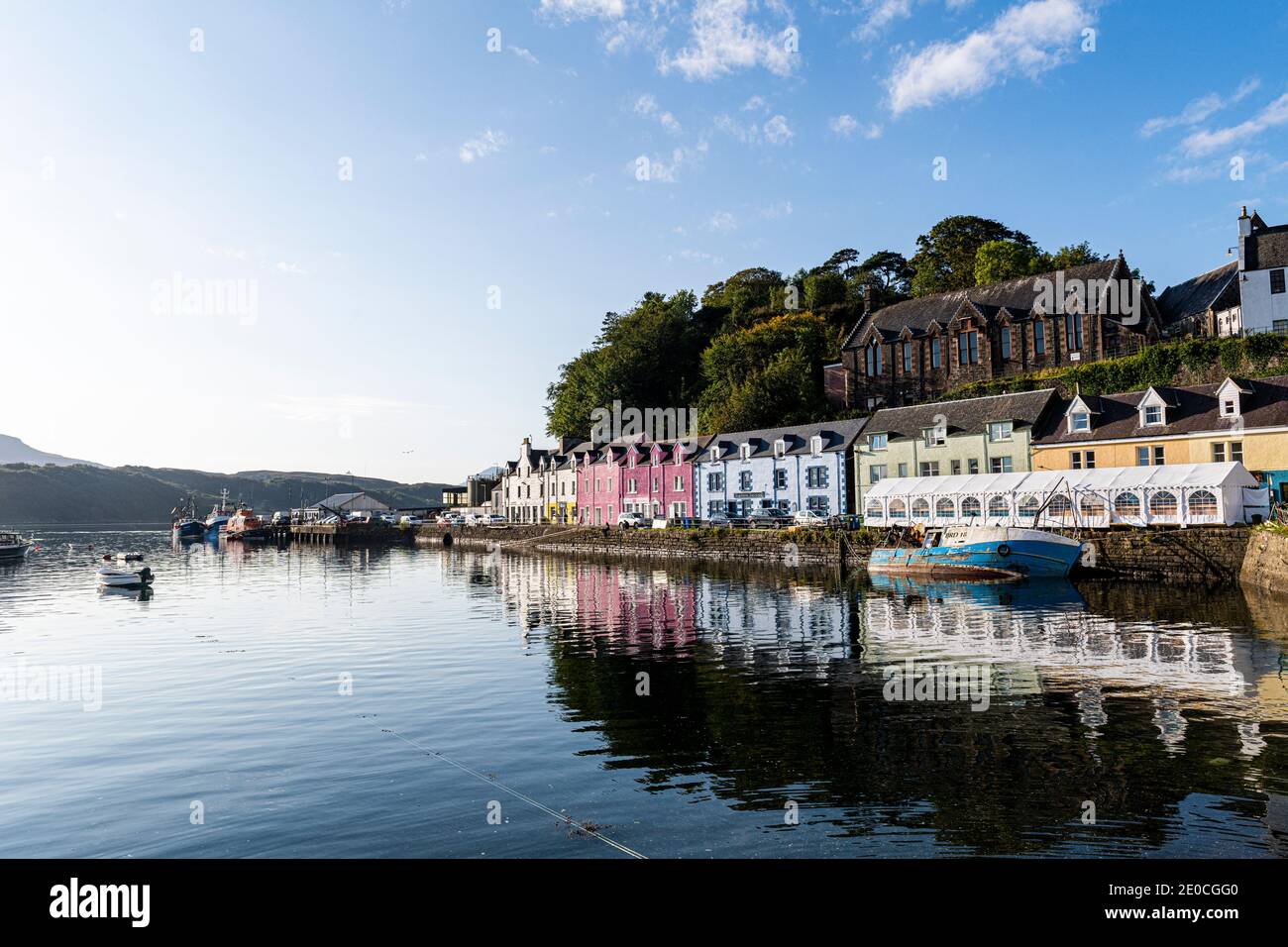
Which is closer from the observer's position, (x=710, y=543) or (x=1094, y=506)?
(x=1094, y=506)

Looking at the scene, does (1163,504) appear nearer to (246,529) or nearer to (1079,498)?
(1079,498)

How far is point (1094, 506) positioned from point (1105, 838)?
42.2 metres

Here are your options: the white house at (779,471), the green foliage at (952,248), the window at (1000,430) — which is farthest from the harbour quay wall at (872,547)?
the green foliage at (952,248)

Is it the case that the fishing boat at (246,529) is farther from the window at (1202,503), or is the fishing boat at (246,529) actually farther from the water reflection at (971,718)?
the window at (1202,503)

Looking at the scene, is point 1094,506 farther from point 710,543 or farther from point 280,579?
point 280,579

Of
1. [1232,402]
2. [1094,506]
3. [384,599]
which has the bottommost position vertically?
[384,599]

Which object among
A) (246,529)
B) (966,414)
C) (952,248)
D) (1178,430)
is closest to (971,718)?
(1178,430)

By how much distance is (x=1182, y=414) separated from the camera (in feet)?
160

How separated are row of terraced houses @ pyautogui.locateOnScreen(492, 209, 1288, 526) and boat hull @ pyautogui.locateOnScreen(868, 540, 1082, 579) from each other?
435 inches
